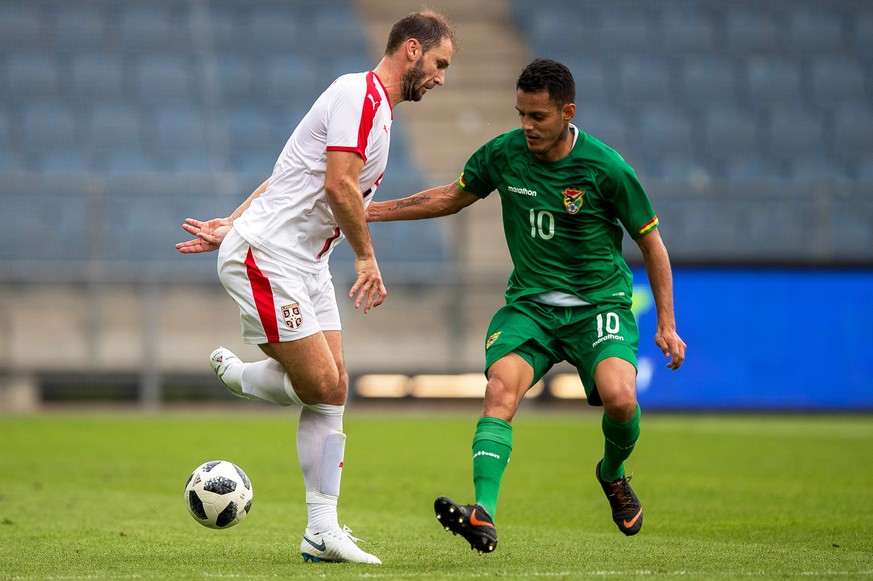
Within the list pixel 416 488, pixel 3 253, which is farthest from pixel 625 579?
pixel 3 253

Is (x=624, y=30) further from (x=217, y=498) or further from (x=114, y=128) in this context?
(x=217, y=498)

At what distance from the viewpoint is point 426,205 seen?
5.66m

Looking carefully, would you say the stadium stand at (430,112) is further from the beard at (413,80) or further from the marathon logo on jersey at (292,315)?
the marathon logo on jersey at (292,315)

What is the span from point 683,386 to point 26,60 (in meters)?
11.3

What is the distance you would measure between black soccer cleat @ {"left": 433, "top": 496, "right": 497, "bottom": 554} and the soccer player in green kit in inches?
27.3

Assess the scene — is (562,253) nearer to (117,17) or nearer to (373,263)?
(373,263)

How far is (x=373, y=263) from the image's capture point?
480 cm

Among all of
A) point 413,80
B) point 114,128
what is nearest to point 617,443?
point 413,80

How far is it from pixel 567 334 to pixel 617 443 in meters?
0.58

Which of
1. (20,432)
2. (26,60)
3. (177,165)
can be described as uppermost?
(26,60)

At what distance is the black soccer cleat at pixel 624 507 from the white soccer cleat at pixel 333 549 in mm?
1233

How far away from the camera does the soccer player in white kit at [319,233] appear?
482 cm

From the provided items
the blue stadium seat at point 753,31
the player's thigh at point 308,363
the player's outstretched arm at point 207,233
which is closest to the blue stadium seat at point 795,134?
the blue stadium seat at point 753,31

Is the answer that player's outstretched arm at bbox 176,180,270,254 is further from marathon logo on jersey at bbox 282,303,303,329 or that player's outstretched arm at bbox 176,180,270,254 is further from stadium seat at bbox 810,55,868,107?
stadium seat at bbox 810,55,868,107
